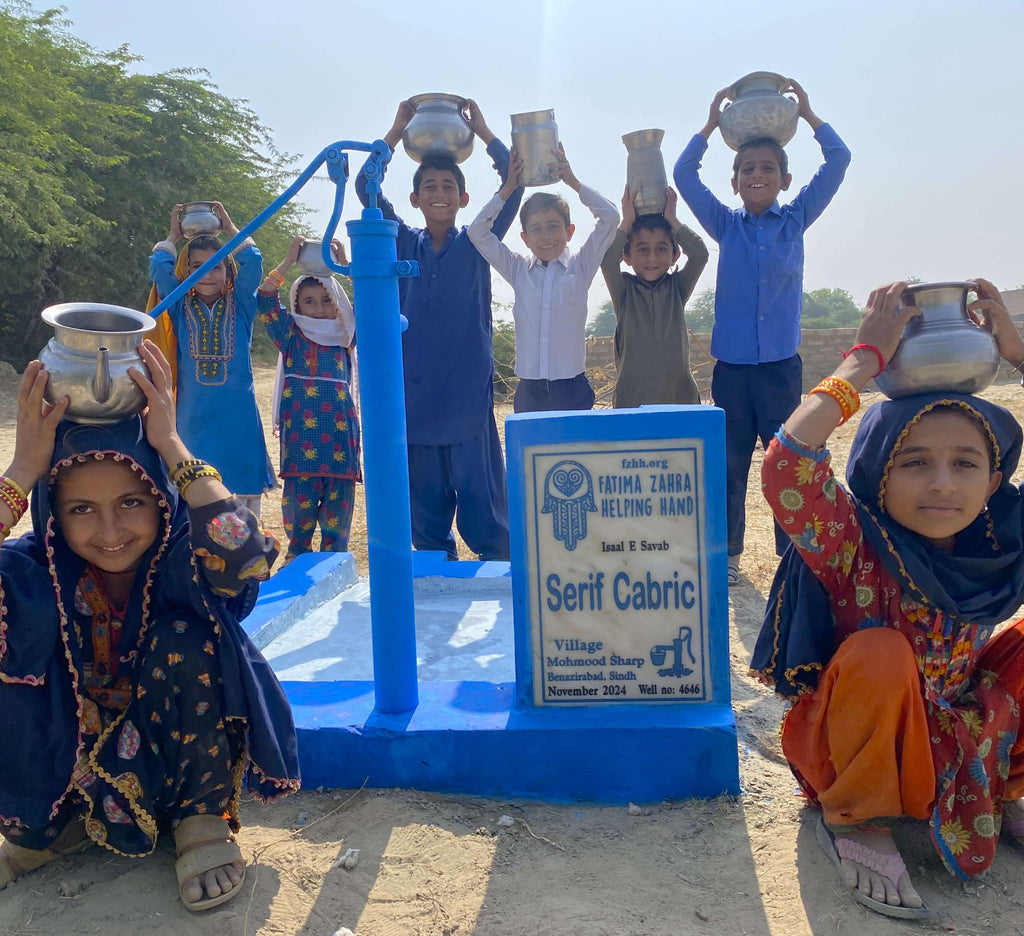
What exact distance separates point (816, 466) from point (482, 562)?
7.29 ft

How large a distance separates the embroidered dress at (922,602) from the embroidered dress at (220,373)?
3.01 metres


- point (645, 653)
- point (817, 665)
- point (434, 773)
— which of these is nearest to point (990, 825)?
point (817, 665)

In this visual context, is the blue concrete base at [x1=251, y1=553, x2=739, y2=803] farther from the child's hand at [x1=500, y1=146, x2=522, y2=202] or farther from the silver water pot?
the child's hand at [x1=500, y1=146, x2=522, y2=202]

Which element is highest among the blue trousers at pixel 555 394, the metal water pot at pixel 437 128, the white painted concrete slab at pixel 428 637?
the metal water pot at pixel 437 128

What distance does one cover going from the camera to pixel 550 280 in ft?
13.9

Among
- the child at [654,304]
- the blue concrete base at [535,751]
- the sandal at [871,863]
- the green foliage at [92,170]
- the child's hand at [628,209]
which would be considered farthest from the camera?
the green foliage at [92,170]

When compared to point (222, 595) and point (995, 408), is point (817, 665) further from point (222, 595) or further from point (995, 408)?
point (222, 595)

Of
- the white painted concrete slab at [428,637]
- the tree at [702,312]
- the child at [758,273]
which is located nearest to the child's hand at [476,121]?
the child at [758,273]

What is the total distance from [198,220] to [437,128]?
4.03ft

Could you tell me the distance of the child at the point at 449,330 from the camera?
4.14m

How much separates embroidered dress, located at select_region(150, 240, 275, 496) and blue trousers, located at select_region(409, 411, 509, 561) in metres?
0.85

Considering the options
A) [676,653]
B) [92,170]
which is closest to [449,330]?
[676,653]

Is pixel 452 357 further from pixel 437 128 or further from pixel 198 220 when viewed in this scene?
pixel 198 220

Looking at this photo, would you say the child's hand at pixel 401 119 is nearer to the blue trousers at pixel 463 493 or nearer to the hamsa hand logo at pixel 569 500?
the blue trousers at pixel 463 493
